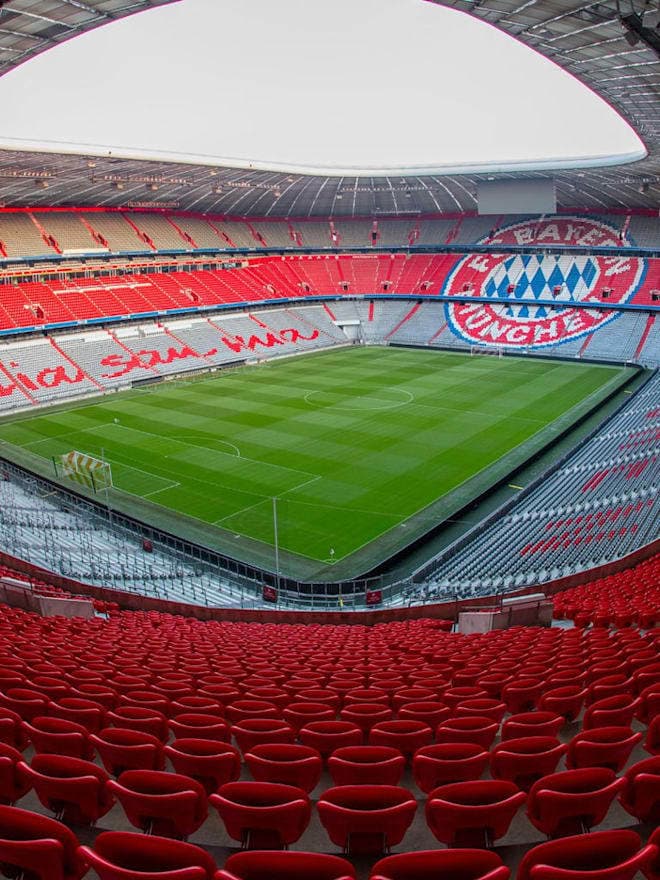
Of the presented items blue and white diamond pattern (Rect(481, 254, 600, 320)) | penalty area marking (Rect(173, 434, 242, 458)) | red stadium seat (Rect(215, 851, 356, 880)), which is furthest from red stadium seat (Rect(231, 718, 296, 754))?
blue and white diamond pattern (Rect(481, 254, 600, 320))

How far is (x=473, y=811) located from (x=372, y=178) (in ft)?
200

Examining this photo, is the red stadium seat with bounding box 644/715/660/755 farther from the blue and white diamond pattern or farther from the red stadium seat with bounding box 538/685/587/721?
the blue and white diamond pattern

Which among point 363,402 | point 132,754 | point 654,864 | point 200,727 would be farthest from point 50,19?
point 363,402

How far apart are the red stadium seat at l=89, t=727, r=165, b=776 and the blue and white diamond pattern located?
59.2 metres

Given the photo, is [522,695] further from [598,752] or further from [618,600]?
[618,600]

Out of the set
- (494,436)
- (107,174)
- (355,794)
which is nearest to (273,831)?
(355,794)

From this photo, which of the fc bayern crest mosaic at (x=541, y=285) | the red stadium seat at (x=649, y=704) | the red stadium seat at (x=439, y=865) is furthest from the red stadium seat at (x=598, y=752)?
the fc bayern crest mosaic at (x=541, y=285)

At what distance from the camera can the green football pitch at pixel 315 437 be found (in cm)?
2533

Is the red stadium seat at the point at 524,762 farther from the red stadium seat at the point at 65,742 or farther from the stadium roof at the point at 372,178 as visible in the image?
the stadium roof at the point at 372,178

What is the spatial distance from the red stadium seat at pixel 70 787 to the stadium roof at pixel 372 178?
55.2ft

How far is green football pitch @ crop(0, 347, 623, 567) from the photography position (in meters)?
25.3

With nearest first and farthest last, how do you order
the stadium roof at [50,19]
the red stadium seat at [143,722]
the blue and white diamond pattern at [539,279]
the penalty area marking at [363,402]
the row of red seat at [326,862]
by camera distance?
the row of red seat at [326,862], the red stadium seat at [143,722], the stadium roof at [50,19], the penalty area marking at [363,402], the blue and white diamond pattern at [539,279]

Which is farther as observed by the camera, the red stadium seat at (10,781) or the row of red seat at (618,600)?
the row of red seat at (618,600)

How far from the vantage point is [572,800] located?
10.7 feet
